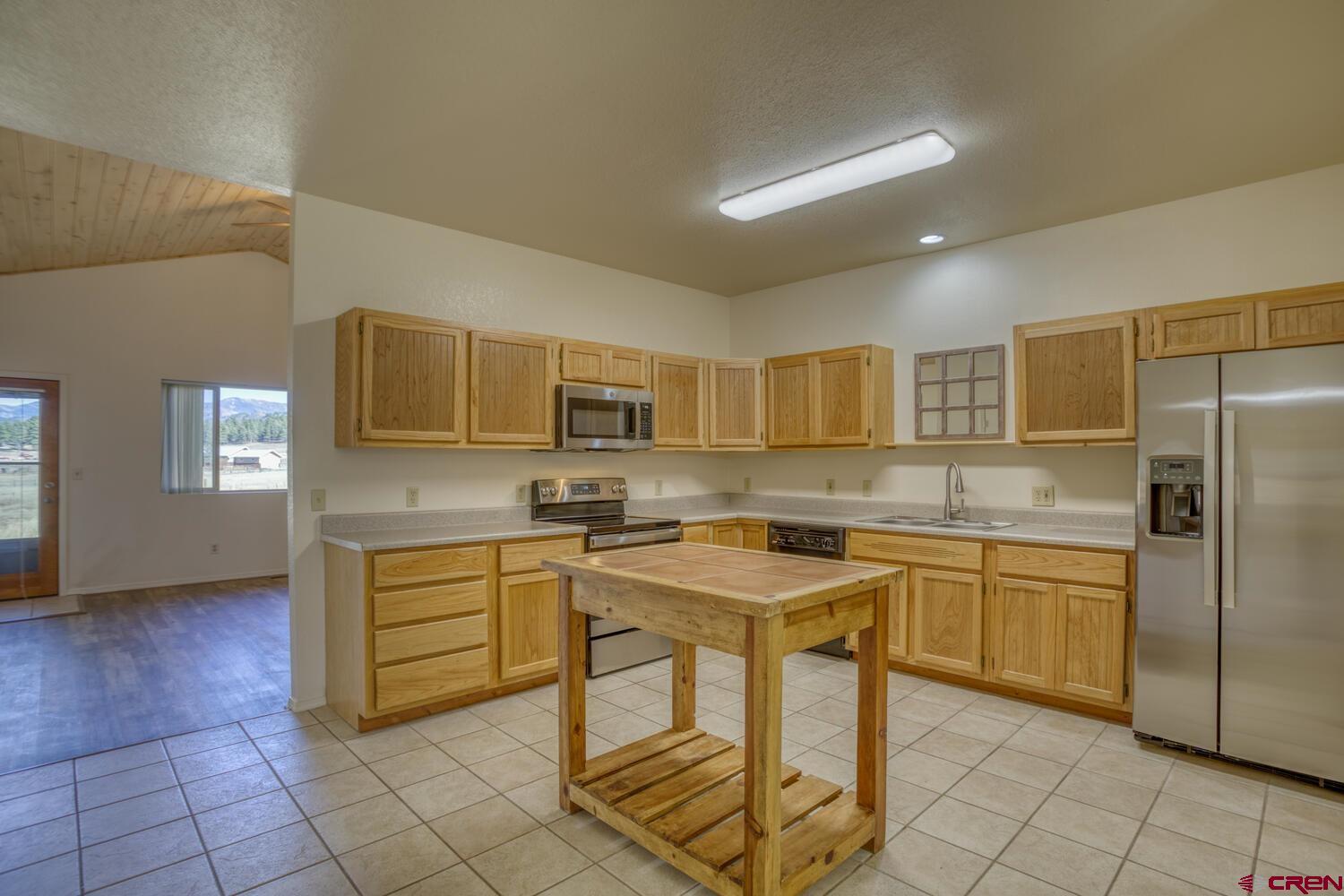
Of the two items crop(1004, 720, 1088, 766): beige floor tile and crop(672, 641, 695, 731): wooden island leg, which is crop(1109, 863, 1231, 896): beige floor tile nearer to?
crop(1004, 720, 1088, 766): beige floor tile

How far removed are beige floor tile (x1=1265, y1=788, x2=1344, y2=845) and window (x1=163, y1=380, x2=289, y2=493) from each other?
7442 mm

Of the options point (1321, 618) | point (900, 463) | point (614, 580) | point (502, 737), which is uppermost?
point (900, 463)

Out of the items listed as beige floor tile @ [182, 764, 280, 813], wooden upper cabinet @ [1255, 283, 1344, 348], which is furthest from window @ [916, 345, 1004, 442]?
beige floor tile @ [182, 764, 280, 813]

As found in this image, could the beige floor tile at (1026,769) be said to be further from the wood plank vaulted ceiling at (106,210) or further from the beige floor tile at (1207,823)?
the wood plank vaulted ceiling at (106,210)

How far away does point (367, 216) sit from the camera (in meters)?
3.67

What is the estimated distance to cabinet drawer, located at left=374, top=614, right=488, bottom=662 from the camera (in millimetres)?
3105

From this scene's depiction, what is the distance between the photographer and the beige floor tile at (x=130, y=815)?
230 cm

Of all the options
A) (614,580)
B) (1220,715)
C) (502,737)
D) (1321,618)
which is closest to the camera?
(614,580)

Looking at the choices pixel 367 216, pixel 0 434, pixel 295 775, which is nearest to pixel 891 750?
pixel 295 775

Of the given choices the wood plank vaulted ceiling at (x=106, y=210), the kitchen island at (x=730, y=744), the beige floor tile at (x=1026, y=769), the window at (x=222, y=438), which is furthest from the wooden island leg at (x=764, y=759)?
the window at (x=222, y=438)

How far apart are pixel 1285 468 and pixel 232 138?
15.4 feet

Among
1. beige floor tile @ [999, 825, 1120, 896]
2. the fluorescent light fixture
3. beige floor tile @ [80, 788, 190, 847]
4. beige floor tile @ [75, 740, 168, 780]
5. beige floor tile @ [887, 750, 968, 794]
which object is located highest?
the fluorescent light fixture

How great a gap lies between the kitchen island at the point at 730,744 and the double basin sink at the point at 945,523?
6.18 feet

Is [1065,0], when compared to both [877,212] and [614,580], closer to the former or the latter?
[877,212]
